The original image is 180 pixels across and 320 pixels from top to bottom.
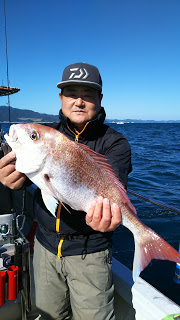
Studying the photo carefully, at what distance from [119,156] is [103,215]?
2.14ft

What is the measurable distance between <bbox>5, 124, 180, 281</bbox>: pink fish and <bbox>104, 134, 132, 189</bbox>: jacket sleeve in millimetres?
114

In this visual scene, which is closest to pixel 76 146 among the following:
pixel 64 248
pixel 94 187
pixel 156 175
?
pixel 94 187

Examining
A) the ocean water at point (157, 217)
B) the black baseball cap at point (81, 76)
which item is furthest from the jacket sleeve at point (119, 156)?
the ocean water at point (157, 217)

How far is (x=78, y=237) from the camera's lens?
2285mm

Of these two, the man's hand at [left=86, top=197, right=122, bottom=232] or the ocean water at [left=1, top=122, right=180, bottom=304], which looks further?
the ocean water at [left=1, top=122, right=180, bottom=304]

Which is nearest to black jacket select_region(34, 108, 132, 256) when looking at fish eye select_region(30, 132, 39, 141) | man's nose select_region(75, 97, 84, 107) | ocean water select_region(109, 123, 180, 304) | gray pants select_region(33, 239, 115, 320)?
gray pants select_region(33, 239, 115, 320)

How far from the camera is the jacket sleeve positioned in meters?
2.23

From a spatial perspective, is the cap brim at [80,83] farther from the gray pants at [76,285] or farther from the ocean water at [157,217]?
the ocean water at [157,217]

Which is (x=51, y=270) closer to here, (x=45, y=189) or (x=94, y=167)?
(x=45, y=189)

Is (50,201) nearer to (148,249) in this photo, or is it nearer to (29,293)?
(148,249)

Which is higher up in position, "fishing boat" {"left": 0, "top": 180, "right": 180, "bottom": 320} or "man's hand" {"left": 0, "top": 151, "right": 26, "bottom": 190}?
"man's hand" {"left": 0, "top": 151, "right": 26, "bottom": 190}

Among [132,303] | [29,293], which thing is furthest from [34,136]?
[132,303]

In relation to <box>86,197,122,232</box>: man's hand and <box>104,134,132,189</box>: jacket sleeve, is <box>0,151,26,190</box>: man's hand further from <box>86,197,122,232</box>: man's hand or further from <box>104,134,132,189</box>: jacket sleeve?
<box>104,134,132,189</box>: jacket sleeve

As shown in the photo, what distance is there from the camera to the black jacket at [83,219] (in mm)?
2270
